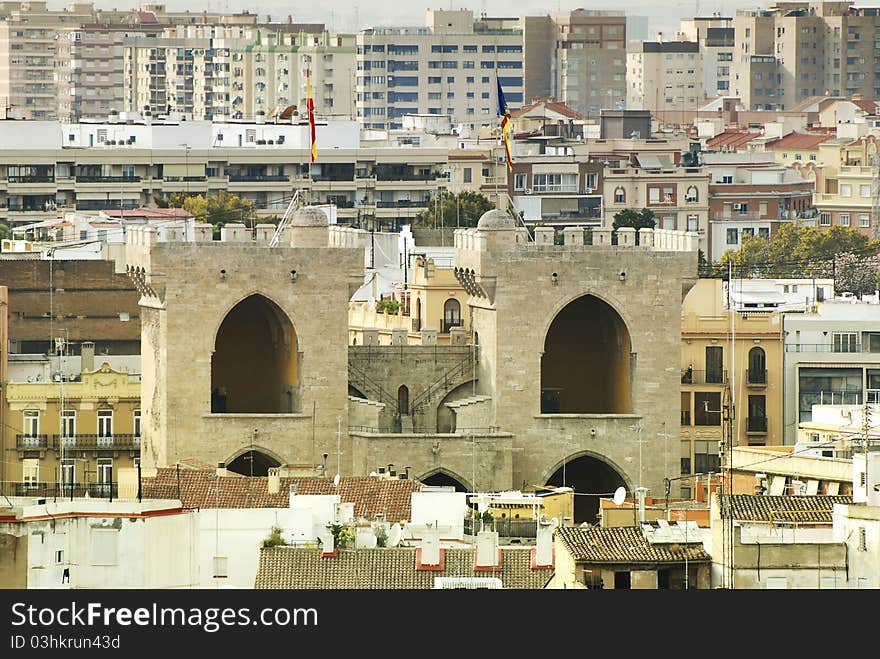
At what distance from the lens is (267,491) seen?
188 feet

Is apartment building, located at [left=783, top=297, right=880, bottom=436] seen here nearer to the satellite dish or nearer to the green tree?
the satellite dish

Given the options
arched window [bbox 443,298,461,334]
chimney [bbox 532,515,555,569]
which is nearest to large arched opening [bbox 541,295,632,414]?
arched window [bbox 443,298,461,334]

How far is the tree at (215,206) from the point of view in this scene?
12975 cm

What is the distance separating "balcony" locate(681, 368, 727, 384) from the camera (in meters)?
75.2

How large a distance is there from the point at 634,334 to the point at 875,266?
54.6 m

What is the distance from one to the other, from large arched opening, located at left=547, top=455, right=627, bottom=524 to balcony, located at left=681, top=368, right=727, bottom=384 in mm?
4769

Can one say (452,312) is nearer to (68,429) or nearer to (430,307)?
(430,307)

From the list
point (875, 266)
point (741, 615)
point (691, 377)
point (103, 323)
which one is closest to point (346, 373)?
point (691, 377)

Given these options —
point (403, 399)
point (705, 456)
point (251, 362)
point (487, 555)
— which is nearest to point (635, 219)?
point (705, 456)

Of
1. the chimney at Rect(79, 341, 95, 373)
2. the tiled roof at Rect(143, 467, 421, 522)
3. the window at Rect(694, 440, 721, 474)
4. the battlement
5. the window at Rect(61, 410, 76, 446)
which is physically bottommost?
the tiled roof at Rect(143, 467, 421, 522)

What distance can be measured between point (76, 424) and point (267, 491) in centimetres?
1610

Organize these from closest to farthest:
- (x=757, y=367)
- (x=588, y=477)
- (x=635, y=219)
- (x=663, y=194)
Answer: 1. (x=588, y=477)
2. (x=757, y=367)
3. (x=635, y=219)
4. (x=663, y=194)

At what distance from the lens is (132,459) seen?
72.3 m

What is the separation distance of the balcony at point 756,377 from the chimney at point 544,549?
83.8 ft
